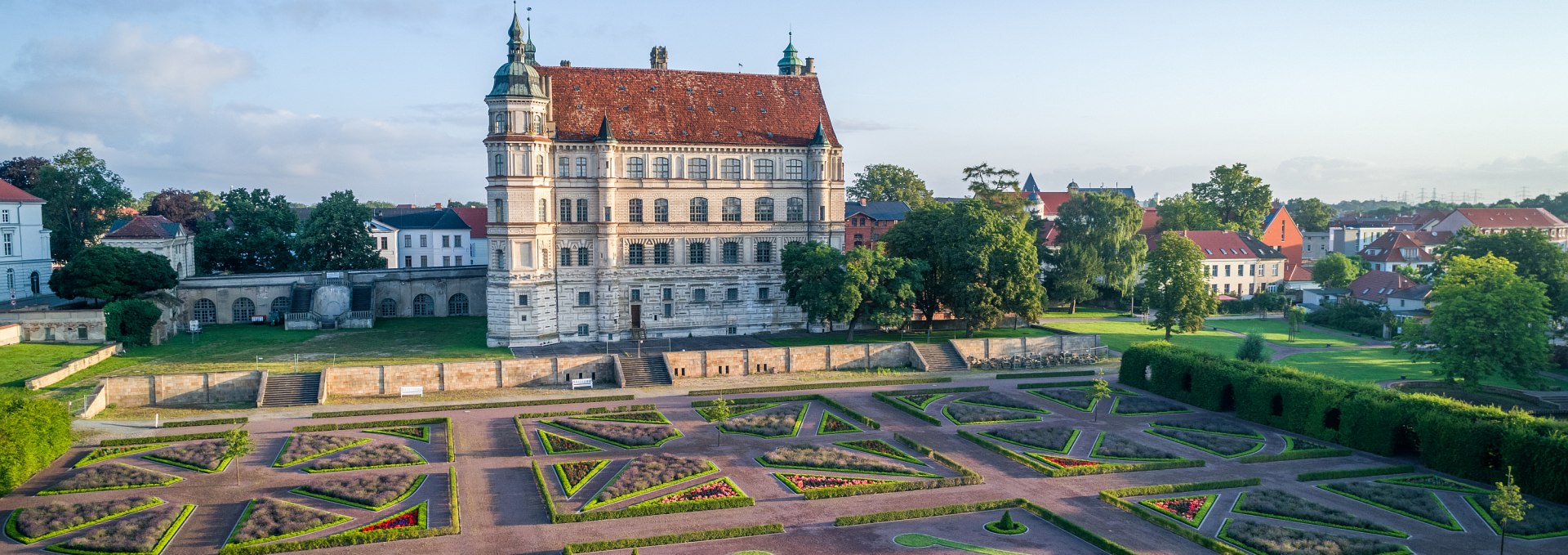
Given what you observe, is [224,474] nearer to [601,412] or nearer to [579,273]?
[601,412]

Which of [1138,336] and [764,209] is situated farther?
[1138,336]

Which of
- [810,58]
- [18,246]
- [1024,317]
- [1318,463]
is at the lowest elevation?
[1318,463]

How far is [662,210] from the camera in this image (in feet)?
244

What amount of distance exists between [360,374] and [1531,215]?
15640 cm

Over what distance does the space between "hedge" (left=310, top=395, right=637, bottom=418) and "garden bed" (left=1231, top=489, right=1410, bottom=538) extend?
32.4 m

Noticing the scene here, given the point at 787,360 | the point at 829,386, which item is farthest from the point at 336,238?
the point at 829,386

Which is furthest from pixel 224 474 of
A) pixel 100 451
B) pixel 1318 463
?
pixel 1318 463

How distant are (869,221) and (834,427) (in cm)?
6353

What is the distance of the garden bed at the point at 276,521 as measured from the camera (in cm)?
3328

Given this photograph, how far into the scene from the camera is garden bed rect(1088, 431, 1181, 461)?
45031 millimetres

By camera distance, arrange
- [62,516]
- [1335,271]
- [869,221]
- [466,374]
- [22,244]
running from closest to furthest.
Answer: [62,516] < [466,374] < [22,244] < [1335,271] < [869,221]

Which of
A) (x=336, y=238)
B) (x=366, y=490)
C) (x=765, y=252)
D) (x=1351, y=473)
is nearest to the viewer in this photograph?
(x=366, y=490)

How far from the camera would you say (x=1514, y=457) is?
40.0m

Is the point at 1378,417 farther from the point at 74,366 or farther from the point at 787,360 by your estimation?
the point at 74,366
